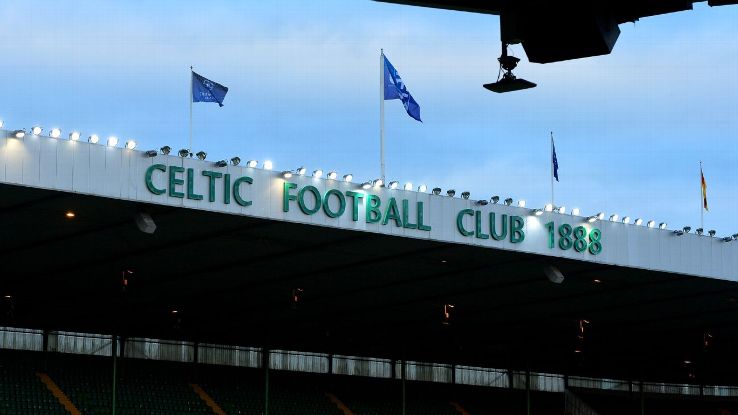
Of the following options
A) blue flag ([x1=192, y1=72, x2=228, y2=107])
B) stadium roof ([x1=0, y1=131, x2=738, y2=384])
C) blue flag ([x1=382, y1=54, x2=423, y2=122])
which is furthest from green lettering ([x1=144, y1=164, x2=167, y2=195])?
blue flag ([x1=382, y1=54, x2=423, y2=122])

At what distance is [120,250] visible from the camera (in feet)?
128

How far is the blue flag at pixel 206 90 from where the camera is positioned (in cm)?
3553

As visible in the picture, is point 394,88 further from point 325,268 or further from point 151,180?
point 151,180

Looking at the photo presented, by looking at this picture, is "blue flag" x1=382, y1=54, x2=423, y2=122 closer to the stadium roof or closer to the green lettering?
the stadium roof

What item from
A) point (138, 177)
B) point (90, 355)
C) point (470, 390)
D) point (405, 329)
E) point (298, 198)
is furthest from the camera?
point (470, 390)

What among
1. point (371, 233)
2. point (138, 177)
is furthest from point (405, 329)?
point (138, 177)

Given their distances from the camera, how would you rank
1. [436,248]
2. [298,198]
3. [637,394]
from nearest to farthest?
[298,198], [436,248], [637,394]

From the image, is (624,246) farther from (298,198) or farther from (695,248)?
(298,198)

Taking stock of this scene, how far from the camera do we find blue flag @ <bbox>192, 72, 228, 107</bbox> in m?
35.5

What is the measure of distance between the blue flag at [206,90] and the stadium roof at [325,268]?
3.35 m

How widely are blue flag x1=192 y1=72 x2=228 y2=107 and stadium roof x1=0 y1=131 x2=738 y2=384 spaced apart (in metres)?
3.35

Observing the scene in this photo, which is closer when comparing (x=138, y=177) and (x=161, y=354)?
(x=138, y=177)

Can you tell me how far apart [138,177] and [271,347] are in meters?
25.7

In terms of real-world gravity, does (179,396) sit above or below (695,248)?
below
